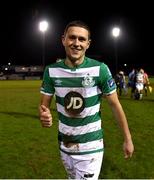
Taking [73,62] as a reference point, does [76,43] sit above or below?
above

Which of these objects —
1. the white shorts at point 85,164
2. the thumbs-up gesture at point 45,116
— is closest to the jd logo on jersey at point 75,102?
the thumbs-up gesture at point 45,116

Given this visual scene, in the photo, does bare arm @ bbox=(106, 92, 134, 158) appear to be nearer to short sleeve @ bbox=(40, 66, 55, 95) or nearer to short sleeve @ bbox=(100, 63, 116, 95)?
short sleeve @ bbox=(100, 63, 116, 95)

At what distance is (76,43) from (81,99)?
0.57 metres

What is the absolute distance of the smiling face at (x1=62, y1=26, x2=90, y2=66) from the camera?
448 centimetres

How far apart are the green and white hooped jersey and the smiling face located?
0.09m

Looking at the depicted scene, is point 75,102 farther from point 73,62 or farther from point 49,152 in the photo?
point 49,152

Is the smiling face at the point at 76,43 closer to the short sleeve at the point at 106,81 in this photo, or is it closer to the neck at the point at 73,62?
the neck at the point at 73,62

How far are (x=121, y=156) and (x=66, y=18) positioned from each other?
9646 cm

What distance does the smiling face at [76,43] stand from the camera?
448 cm

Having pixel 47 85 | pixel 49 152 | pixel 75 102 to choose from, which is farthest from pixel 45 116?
pixel 49 152

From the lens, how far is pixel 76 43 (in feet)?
14.7

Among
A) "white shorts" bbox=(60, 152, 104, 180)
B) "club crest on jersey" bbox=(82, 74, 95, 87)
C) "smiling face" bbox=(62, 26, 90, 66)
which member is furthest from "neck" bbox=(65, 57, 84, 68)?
"white shorts" bbox=(60, 152, 104, 180)

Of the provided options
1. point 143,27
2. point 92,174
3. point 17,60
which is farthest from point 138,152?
point 17,60

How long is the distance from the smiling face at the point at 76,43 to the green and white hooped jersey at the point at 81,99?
0.31 ft
